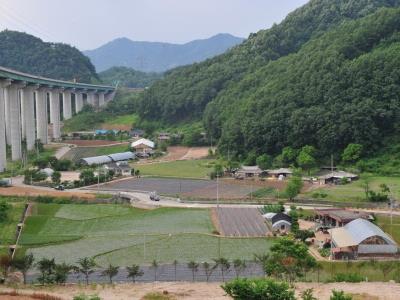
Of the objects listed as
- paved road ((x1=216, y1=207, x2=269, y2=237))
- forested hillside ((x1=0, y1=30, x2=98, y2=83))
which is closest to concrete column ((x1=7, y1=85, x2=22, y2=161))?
paved road ((x1=216, y1=207, x2=269, y2=237))

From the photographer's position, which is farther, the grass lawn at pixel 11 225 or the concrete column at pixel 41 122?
the concrete column at pixel 41 122

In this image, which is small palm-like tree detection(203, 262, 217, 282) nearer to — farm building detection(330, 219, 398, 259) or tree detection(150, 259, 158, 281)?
tree detection(150, 259, 158, 281)

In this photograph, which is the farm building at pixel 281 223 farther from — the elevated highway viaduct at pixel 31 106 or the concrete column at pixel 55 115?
the concrete column at pixel 55 115

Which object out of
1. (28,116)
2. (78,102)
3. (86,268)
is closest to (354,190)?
(86,268)

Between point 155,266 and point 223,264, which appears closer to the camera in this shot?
point 223,264

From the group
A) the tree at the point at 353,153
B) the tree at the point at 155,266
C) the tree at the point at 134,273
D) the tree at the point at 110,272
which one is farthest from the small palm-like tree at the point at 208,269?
the tree at the point at 353,153

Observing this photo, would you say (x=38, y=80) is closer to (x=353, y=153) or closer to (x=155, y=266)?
(x=353, y=153)

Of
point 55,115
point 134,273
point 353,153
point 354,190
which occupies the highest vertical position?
point 55,115
